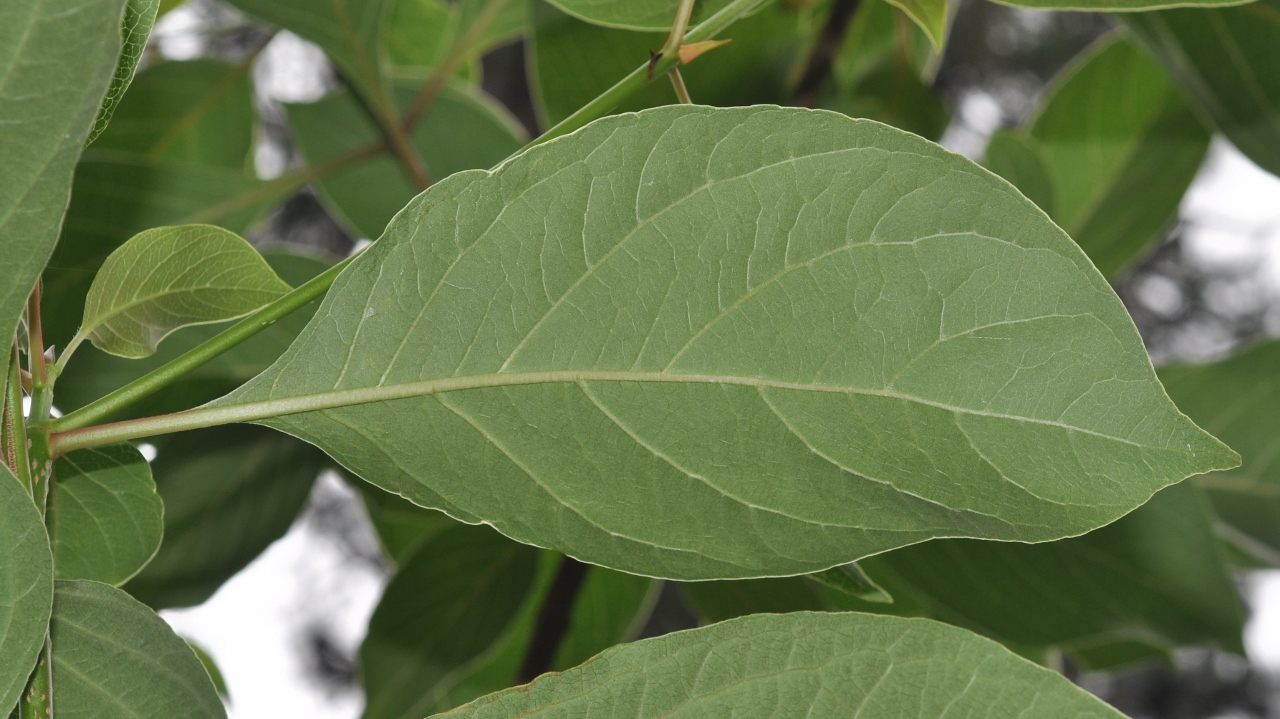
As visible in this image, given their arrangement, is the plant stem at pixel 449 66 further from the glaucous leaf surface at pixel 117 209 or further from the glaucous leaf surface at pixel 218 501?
the glaucous leaf surface at pixel 218 501

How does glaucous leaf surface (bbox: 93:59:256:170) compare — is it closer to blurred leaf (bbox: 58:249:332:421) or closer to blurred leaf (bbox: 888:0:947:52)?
blurred leaf (bbox: 58:249:332:421)

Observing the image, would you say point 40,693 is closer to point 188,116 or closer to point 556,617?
point 556,617

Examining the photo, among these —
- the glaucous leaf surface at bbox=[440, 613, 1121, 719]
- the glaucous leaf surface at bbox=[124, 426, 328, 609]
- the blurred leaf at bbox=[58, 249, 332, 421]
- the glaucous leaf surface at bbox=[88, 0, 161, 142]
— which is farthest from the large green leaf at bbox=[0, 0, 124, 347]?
the glaucous leaf surface at bbox=[124, 426, 328, 609]

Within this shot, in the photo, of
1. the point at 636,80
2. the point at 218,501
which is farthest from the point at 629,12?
the point at 218,501

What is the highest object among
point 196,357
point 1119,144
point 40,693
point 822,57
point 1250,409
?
point 1119,144

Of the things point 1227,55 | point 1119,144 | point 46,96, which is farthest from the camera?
point 1119,144

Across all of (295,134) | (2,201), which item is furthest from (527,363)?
(295,134)

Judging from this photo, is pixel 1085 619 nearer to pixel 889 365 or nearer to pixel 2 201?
pixel 889 365
